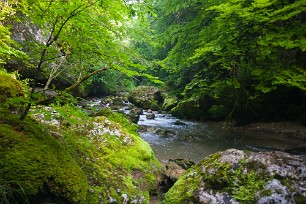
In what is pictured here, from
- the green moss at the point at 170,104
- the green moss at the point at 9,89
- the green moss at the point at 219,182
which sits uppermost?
the green moss at the point at 170,104

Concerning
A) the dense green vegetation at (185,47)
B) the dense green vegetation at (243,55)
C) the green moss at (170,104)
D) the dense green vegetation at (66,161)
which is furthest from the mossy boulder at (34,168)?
the green moss at (170,104)

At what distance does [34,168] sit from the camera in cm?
240

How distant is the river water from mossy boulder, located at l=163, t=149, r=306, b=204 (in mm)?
3730

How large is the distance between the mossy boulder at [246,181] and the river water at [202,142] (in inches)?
147

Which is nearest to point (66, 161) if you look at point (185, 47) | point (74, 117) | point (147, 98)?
point (74, 117)

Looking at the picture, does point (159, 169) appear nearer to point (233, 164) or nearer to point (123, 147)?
point (123, 147)

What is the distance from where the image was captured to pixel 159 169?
4.97 meters

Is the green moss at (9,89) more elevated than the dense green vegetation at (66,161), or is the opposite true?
the green moss at (9,89)

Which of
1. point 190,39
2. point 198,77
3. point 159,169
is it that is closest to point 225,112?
point 198,77

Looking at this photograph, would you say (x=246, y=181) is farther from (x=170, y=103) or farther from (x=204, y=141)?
(x=170, y=103)

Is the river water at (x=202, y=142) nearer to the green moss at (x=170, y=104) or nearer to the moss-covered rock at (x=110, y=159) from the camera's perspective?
the moss-covered rock at (x=110, y=159)

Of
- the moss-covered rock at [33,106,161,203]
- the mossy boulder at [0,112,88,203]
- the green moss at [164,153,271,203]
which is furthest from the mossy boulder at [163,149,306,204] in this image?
the mossy boulder at [0,112,88,203]

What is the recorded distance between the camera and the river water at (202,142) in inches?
322

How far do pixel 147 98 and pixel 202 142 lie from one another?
40.9ft
